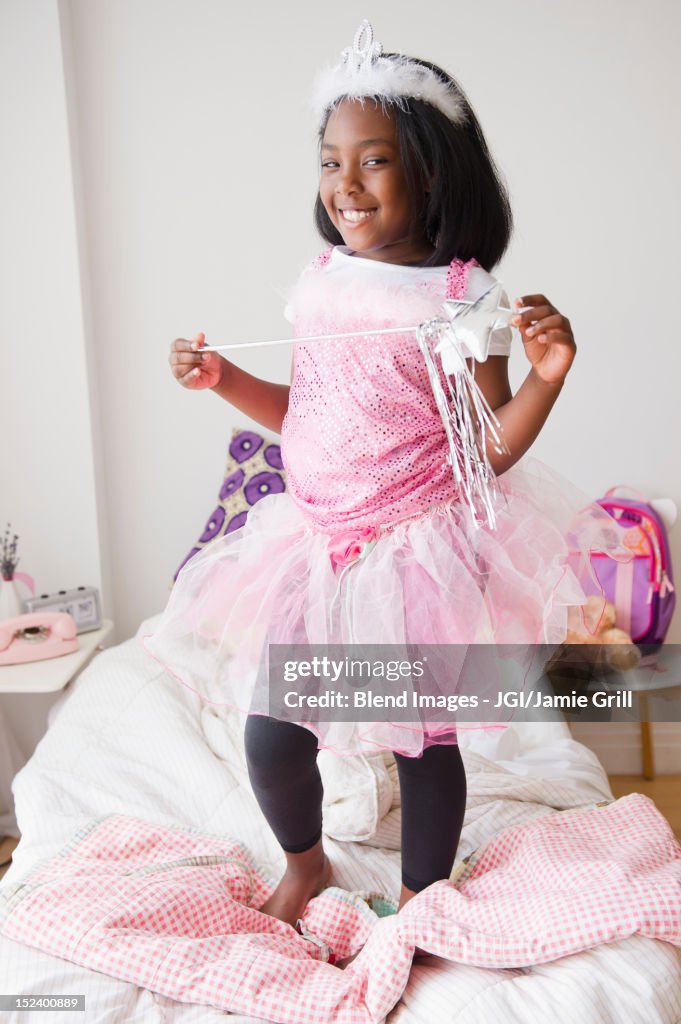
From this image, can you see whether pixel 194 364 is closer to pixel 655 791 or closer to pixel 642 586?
pixel 642 586

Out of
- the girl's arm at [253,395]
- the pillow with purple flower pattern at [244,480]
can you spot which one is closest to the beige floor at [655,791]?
the pillow with purple flower pattern at [244,480]

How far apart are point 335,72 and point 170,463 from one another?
139 centimetres

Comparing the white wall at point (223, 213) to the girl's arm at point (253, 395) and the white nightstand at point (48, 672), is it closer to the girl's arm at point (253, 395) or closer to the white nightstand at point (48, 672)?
the white nightstand at point (48, 672)

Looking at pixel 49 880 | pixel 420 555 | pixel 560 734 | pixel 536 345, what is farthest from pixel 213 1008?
pixel 560 734

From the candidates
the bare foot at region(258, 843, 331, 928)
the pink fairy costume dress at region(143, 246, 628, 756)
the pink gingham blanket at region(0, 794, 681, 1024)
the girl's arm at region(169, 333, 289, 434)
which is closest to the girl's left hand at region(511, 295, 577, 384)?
the pink fairy costume dress at region(143, 246, 628, 756)

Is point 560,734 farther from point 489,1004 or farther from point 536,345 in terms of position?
point 536,345

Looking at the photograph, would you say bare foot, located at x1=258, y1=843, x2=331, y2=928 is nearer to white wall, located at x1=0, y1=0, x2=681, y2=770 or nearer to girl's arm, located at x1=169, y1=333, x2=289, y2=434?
girl's arm, located at x1=169, y1=333, x2=289, y2=434

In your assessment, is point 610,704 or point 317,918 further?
point 610,704

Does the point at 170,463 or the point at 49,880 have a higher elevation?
the point at 170,463

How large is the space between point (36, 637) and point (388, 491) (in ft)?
3.98

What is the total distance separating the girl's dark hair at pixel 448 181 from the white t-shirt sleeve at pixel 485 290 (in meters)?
0.06

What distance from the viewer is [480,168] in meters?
1.21

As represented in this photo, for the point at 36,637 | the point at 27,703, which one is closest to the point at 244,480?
the point at 36,637

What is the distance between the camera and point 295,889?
130 cm
